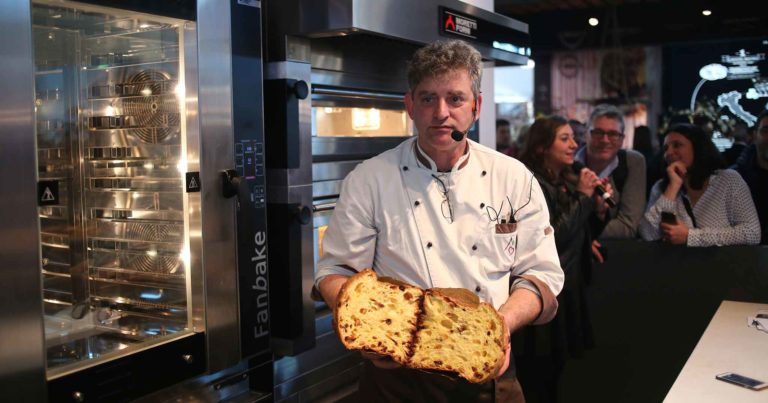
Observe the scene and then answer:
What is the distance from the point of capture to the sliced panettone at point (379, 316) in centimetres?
168

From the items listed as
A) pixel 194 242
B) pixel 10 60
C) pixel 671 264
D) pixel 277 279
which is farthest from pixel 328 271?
pixel 671 264

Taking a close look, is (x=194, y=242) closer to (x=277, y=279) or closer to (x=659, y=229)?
(x=277, y=279)

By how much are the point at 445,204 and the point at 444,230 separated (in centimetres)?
7

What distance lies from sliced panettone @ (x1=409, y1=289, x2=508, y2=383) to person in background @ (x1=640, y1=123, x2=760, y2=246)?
2.17 metres

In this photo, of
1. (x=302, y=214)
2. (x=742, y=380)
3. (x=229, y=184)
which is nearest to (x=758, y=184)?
(x=742, y=380)

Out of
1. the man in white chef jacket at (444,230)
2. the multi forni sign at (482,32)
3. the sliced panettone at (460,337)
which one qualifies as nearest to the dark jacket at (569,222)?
the multi forni sign at (482,32)

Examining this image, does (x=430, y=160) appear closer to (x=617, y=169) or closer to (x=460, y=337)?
(x=460, y=337)

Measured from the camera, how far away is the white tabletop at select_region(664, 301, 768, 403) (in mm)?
1857

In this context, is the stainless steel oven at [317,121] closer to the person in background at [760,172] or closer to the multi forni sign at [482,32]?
the multi forni sign at [482,32]

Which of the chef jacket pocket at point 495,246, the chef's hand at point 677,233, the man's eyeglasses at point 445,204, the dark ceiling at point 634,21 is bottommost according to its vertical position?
the chef's hand at point 677,233

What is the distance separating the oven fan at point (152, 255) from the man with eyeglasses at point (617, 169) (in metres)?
2.28

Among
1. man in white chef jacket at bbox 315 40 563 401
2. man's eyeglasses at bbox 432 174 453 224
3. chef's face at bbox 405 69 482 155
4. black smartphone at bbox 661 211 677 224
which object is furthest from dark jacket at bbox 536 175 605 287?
chef's face at bbox 405 69 482 155

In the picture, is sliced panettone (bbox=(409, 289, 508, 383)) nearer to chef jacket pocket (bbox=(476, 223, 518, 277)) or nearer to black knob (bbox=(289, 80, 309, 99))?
chef jacket pocket (bbox=(476, 223, 518, 277))

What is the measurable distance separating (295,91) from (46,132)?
0.80 meters
